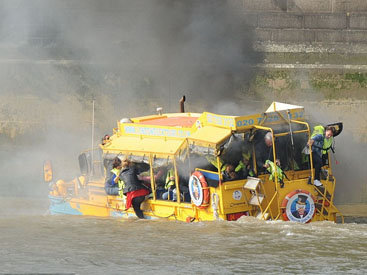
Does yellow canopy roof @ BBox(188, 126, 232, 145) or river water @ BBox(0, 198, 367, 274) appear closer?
river water @ BBox(0, 198, 367, 274)

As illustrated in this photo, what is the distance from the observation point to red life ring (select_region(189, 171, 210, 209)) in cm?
1350

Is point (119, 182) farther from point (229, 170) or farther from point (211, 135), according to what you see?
point (229, 170)

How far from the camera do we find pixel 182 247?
12.7m

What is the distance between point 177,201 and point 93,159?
2.50m

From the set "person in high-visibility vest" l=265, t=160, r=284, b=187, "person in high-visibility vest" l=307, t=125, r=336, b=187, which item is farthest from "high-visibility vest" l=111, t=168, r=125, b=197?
"person in high-visibility vest" l=307, t=125, r=336, b=187

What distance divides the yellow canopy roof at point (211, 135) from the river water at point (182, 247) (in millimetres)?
1260

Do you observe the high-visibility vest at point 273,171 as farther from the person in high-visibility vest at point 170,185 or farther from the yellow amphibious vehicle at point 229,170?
the person in high-visibility vest at point 170,185

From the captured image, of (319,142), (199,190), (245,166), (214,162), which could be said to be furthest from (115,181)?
(319,142)

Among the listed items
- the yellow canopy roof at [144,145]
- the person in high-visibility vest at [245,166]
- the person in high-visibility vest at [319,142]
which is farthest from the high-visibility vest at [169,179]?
the person in high-visibility vest at [319,142]

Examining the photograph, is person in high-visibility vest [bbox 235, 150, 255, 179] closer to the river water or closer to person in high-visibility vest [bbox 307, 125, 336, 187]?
the river water

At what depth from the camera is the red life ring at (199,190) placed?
1350 cm

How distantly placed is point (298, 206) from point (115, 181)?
3122 mm

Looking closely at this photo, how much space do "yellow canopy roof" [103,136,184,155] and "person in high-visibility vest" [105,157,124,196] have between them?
0.89 ft

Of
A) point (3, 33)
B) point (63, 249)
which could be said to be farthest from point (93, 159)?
point (3, 33)
